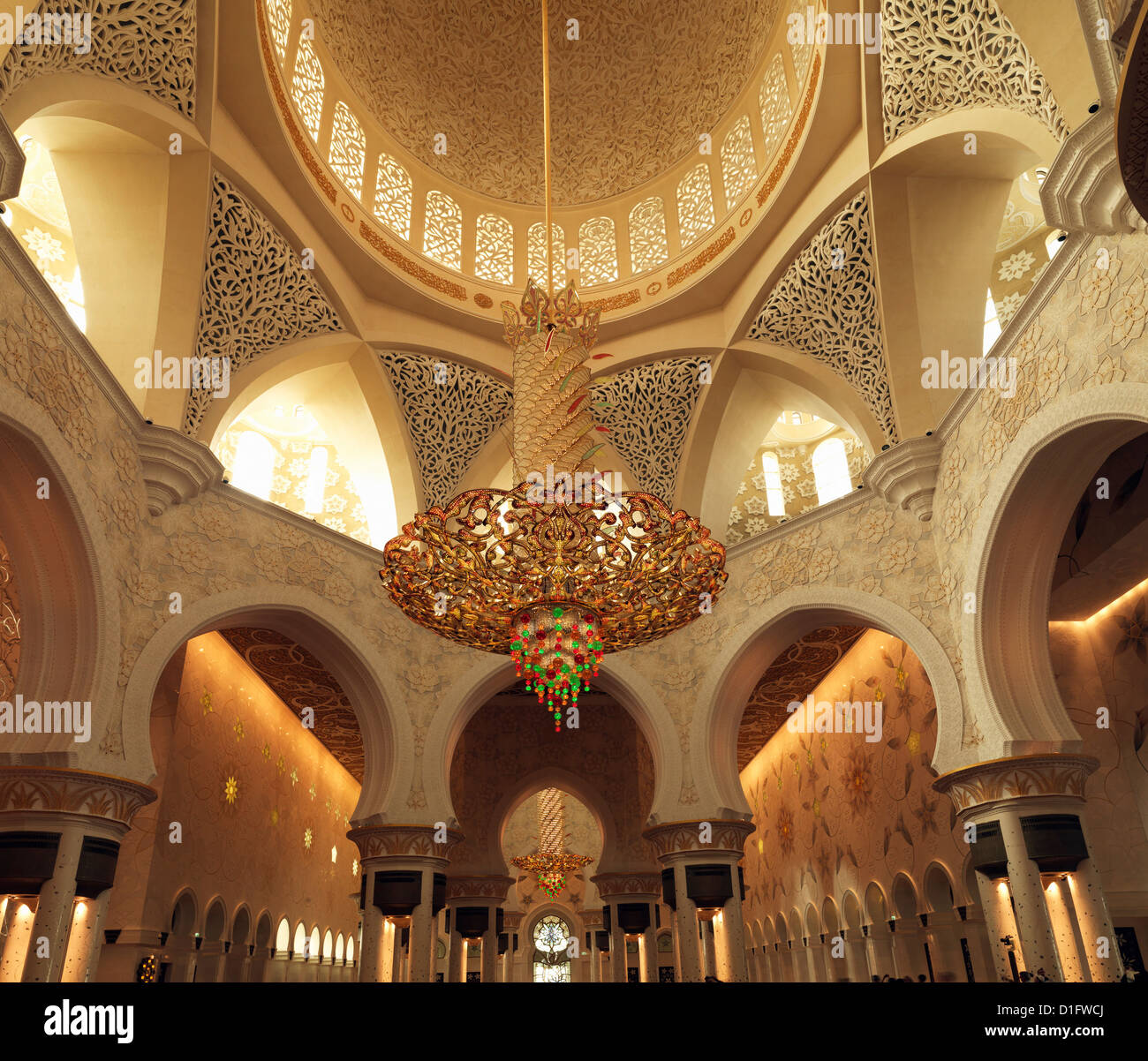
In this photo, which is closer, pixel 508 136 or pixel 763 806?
pixel 508 136

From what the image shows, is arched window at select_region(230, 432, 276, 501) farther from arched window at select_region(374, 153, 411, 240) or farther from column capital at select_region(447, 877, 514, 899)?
column capital at select_region(447, 877, 514, 899)

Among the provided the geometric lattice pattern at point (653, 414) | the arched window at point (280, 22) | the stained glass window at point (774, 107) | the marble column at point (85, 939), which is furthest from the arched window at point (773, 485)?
the marble column at point (85, 939)

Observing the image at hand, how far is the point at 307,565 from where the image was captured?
339 inches

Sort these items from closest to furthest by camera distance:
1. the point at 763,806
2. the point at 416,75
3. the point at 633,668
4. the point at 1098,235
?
the point at 1098,235, the point at 633,668, the point at 416,75, the point at 763,806

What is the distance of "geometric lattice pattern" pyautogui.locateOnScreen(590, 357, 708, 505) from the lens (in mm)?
10477

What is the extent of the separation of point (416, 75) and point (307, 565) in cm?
638

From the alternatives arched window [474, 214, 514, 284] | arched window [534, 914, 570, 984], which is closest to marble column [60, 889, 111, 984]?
arched window [474, 214, 514, 284]

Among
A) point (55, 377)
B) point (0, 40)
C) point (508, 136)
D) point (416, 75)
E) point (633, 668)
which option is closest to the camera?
point (0, 40)

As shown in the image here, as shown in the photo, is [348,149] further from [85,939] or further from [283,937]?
[283,937]

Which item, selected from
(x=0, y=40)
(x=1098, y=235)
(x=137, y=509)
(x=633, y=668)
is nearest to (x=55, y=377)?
(x=137, y=509)

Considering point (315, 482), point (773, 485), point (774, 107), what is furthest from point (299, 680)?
point (774, 107)

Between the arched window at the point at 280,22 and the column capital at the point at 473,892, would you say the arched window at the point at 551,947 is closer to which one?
the column capital at the point at 473,892

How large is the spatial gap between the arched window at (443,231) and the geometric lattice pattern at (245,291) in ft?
7.11

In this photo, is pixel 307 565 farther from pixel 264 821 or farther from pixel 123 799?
pixel 264 821
